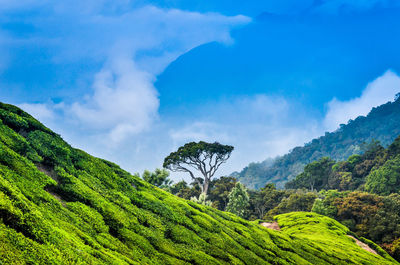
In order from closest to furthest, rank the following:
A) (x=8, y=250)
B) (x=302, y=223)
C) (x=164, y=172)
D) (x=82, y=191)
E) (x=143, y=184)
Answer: (x=8, y=250) < (x=82, y=191) < (x=143, y=184) < (x=302, y=223) < (x=164, y=172)

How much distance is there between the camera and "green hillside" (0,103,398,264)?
6848 millimetres

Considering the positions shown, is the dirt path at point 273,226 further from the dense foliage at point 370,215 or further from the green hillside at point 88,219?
the green hillside at point 88,219

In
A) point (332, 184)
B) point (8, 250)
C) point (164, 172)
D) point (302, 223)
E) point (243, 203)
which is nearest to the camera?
point (8, 250)

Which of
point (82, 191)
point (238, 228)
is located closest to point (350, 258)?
point (238, 228)

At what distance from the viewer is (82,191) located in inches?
458

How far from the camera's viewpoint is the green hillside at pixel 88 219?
6.85 metres

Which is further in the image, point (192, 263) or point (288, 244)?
point (288, 244)

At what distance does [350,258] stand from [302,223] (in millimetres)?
14243

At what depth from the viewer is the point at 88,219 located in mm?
10148

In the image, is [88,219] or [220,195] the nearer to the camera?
[88,219]

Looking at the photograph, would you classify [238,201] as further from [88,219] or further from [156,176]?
[88,219]

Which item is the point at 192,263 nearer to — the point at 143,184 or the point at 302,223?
the point at 143,184

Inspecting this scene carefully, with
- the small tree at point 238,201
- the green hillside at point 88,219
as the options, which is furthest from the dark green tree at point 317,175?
the green hillside at point 88,219

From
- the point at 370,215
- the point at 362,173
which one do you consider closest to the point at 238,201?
the point at 370,215
